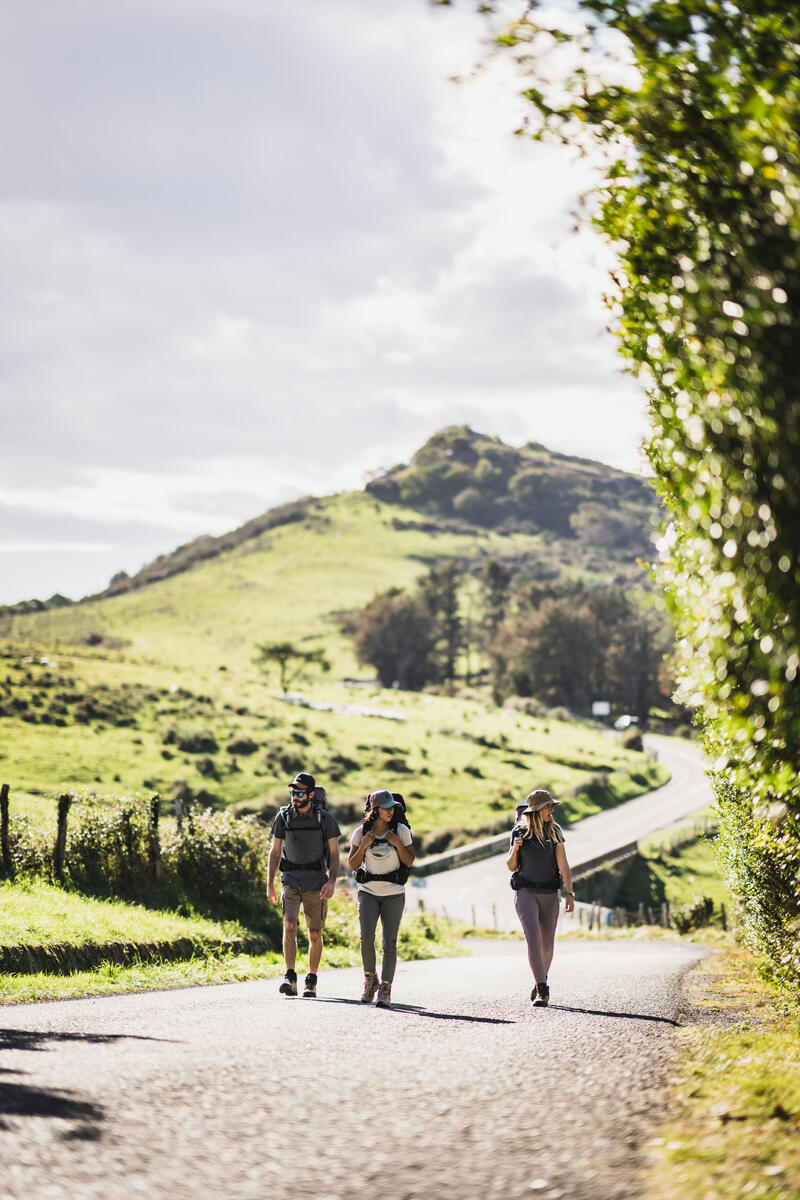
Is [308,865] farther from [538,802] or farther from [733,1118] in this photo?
[733,1118]

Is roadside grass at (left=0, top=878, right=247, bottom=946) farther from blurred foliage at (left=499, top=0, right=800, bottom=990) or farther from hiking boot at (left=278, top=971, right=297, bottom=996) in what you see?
blurred foliage at (left=499, top=0, right=800, bottom=990)

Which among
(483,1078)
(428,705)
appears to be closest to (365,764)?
(428,705)

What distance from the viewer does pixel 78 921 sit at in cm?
1273

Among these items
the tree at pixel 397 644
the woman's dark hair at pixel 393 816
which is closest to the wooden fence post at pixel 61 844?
the woman's dark hair at pixel 393 816

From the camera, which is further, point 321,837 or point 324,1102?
point 321,837

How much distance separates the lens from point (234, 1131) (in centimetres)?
461

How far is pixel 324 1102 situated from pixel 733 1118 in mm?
1995

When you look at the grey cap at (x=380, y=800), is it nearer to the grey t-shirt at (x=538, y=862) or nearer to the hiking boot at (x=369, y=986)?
the grey t-shirt at (x=538, y=862)

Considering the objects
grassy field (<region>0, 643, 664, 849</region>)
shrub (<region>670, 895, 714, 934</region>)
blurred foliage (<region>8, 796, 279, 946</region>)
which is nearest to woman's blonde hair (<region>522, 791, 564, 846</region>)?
blurred foliage (<region>8, 796, 279, 946</region>)

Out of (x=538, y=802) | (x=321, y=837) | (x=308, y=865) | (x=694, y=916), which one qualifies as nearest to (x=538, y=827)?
(x=538, y=802)

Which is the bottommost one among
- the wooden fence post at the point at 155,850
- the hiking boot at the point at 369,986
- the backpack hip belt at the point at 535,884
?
the hiking boot at the point at 369,986

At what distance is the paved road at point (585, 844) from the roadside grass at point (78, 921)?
1085 centimetres

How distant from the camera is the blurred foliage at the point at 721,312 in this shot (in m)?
3.95

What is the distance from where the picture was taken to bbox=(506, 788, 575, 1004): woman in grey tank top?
989cm
